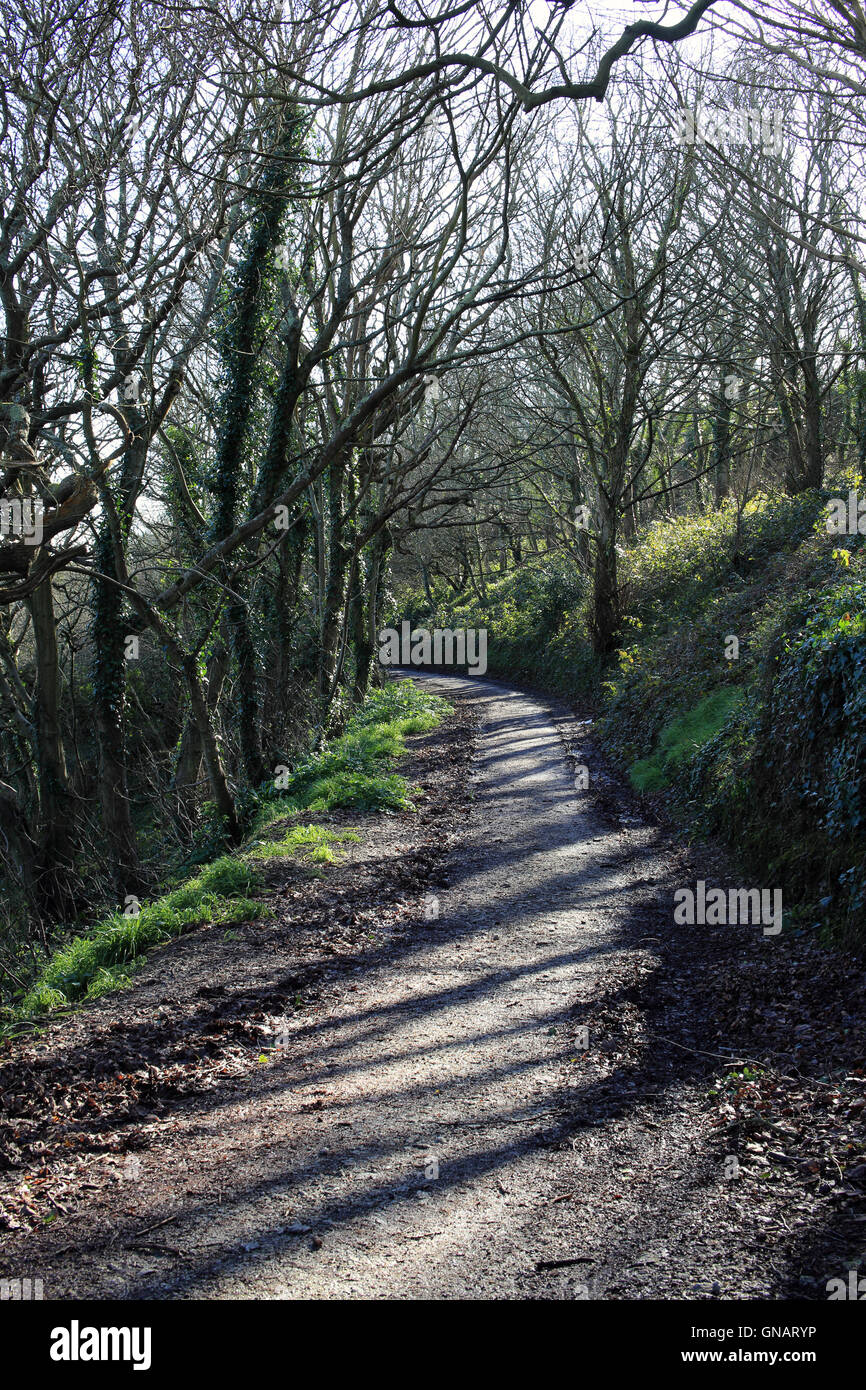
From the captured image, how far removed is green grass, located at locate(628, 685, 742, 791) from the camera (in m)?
11.4

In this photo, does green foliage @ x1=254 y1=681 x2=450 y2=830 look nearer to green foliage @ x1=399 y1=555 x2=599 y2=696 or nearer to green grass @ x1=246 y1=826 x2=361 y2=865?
A: green grass @ x1=246 y1=826 x2=361 y2=865

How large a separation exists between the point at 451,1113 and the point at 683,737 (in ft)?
27.2

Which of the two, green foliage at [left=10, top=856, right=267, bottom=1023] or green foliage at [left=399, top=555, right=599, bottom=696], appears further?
green foliage at [left=399, top=555, right=599, bottom=696]

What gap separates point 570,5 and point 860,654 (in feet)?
15.2

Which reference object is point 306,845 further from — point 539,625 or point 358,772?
point 539,625

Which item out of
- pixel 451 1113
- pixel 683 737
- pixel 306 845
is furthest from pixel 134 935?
pixel 683 737

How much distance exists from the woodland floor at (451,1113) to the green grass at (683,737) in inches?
142

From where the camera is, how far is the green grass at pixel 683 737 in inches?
447

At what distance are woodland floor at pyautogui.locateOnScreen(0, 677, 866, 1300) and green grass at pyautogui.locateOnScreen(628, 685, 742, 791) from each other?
3.60m

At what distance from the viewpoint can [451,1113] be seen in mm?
4504

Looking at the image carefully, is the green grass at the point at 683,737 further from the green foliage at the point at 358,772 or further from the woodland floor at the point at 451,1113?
the woodland floor at the point at 451,1113

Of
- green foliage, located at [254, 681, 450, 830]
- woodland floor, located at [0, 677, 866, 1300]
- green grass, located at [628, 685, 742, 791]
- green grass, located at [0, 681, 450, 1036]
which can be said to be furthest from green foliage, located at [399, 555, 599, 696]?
woodland floor, located at [0, 677, 866, 1300]

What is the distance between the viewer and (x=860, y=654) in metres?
6.59
